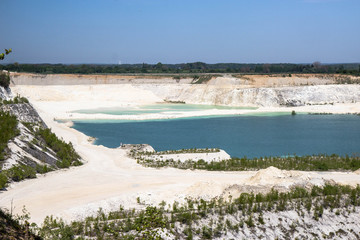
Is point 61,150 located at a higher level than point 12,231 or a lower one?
lower

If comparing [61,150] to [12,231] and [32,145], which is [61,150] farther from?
[12,231]

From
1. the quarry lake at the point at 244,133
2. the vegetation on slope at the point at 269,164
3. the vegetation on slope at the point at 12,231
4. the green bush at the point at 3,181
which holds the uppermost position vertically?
the vegetation on slope at the point at 12,231

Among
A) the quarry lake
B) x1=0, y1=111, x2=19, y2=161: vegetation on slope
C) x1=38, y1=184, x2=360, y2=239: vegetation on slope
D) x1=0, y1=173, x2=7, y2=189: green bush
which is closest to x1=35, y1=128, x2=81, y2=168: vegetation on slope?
x1=0, y1=111, x2=19, y2=161: vegetation on slope

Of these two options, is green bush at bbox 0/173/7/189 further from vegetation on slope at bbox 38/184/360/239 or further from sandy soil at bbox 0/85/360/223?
vegetation on slope at bbox 38/184/360/239

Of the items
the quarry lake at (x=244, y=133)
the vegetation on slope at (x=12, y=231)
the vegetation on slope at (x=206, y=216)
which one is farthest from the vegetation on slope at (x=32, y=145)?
the quarry lake at (x=244, y=133)

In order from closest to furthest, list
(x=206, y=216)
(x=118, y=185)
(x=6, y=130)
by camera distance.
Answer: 1. (x=206, y=216)
2. (x=118, y=185)
3. (x=6, y=130)

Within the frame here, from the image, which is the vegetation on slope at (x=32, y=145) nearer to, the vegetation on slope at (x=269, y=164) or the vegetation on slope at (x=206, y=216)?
the vegetation on slope at (x=269, y=164)

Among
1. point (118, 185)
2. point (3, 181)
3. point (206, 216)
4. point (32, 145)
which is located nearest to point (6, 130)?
point (32, 145)
